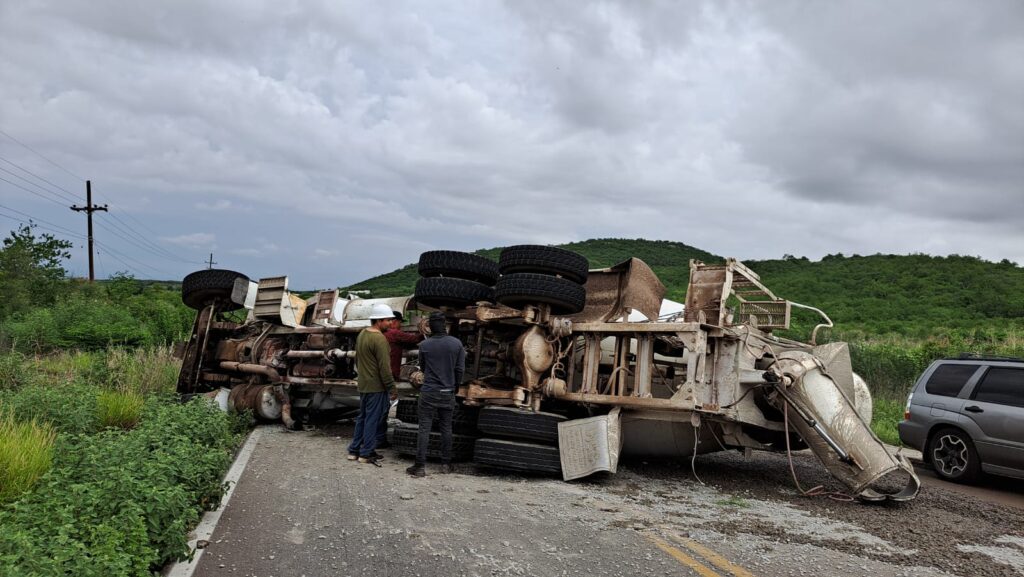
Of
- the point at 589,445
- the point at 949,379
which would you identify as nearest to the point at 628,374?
the point at 589,445

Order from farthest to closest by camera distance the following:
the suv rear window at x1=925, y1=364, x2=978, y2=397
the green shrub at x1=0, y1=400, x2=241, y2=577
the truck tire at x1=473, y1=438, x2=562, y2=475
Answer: the suv rear window at x1=925, y1=364, x2=978, y2=397 → the truck tire at x1=473, y1=438, x2=562, y2=475 → the green shrub at x1=0, y1=400, x2=241, y2=577

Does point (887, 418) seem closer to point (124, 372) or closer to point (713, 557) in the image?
point (713, 557)

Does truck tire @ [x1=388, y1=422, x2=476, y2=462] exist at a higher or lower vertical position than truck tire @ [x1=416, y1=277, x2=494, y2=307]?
lower

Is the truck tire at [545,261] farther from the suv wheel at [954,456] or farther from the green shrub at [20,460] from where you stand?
the suv wheel at [954,456]

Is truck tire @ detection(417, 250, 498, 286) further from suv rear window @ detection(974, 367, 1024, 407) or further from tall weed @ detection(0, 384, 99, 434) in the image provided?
suv rear window @ detection(974, 367, 1024, 407)

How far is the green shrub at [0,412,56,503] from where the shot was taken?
550 centimetres

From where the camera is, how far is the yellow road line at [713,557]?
4.77 metres

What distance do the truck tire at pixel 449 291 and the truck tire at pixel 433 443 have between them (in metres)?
1.63

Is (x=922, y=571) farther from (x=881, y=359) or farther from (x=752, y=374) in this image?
(x=881, y=359)

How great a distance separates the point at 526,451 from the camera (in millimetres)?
7926

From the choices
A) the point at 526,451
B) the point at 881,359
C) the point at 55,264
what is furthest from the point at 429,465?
the point at 55,264

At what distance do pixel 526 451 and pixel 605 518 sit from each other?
1.89m

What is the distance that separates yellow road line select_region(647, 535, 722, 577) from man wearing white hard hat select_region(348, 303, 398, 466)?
14.1 feet

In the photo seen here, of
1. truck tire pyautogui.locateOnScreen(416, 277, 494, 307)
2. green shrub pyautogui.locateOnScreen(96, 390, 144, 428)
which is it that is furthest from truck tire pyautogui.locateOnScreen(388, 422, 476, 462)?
green shrub pyautogui.locateOnScreen(96, 390, 144, 428)
